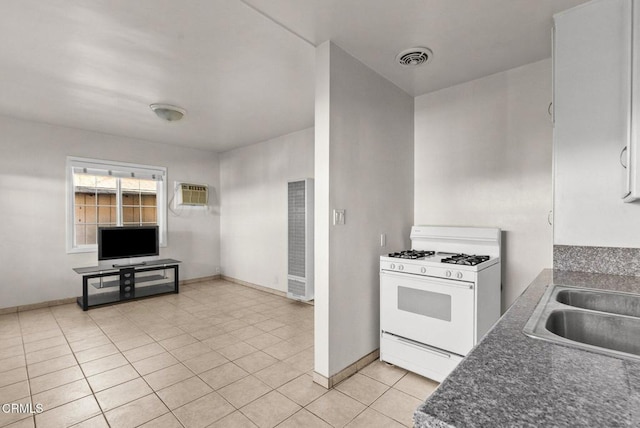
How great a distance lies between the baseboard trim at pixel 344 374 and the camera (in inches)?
89.5

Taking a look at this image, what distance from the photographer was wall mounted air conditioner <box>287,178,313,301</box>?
439 centimetres

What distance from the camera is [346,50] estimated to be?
2396 mm

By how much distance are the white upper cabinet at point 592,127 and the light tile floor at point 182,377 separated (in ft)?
5.14

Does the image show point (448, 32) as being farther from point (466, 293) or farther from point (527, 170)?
point (466, 293)

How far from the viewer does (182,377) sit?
245 centimetres

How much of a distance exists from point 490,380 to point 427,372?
196 cm

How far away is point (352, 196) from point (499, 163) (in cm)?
140

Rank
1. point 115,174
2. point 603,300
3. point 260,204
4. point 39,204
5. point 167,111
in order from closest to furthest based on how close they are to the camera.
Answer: point 603,300, point 167,111, point 39,204, point 115,174, point 260,204

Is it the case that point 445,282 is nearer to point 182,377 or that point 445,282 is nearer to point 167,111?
point 182,377

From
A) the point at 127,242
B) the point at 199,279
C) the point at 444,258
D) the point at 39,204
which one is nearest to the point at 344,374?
the point at 444,258

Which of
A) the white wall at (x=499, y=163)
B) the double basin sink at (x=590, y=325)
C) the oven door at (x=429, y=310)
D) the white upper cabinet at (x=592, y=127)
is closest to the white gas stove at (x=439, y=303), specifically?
the oven door at (x=429, y=310)

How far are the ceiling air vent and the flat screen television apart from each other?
4682 millimetres

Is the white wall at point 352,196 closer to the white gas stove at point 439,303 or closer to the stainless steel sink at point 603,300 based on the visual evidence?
the white gas stove at point 439,303

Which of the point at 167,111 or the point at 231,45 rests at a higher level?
the point at 231,45
